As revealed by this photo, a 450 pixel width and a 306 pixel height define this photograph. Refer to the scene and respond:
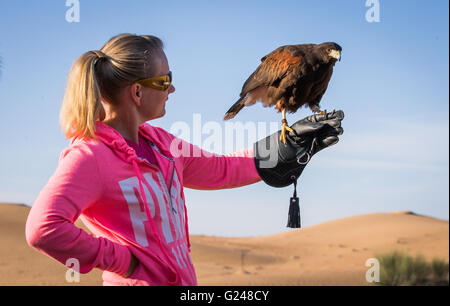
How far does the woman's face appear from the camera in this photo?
207 centimetres

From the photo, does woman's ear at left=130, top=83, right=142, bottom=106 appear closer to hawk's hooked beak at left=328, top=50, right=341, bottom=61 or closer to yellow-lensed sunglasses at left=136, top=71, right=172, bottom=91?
yellow-lensed sunglasses at left=136, top=71, right=172, bottom=91

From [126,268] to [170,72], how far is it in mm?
849

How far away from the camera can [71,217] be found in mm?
1729

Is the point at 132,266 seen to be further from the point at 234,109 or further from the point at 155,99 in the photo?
the point at 234,109

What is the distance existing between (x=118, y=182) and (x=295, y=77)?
282 centimetres

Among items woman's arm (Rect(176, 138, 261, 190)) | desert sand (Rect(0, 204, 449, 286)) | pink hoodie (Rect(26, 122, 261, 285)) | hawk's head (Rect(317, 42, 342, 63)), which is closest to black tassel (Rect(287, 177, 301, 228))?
woman's arm (Rect(176, 138, 261, 190))

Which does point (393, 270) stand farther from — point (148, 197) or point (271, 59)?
point (148, 197)

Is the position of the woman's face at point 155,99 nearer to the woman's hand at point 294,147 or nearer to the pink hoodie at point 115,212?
the pink hoodie at point 115,212

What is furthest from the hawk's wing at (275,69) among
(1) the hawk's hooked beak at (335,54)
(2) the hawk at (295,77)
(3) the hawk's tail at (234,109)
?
(1) the hawk's hooked beak at (335,54)

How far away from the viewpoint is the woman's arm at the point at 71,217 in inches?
66.2

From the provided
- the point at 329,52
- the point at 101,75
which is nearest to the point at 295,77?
the point at 329,52

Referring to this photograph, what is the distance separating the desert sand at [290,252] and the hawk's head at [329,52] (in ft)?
39.7

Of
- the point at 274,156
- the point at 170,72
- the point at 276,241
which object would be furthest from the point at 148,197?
the point at 276,241
